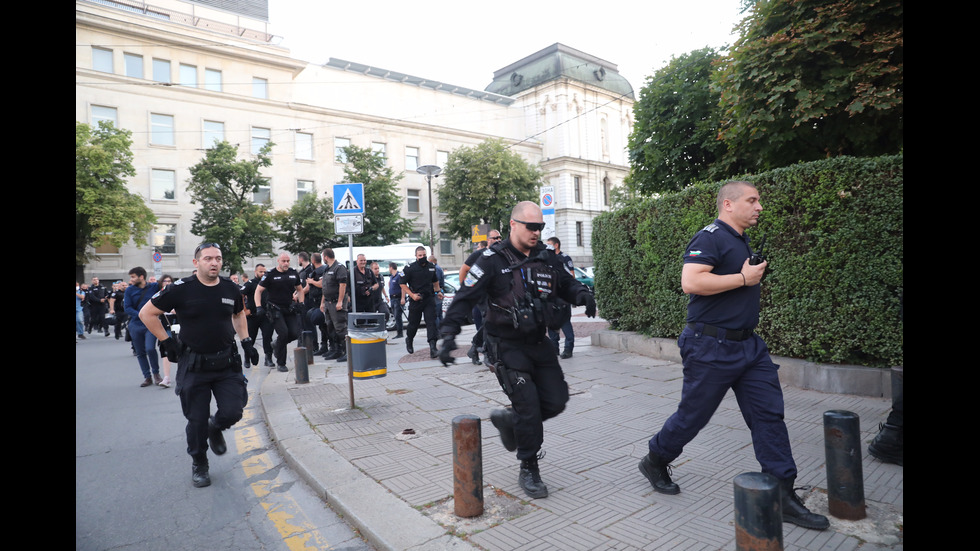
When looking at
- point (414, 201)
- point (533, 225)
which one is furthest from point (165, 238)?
point (533, 225)

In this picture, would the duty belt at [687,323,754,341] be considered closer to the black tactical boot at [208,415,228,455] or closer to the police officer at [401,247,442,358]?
the black tactical boot at [208,415,228,455]

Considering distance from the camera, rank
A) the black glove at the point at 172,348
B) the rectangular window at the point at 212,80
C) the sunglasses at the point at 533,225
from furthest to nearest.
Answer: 1. the rectangular window at the point at 212,80
2. the black glove at the point at 172,348
3. the sunglasses at the point at 533,225

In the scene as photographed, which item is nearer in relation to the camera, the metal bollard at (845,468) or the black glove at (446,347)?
the metal bollard at (845,468)

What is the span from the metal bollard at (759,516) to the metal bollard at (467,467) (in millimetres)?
1487

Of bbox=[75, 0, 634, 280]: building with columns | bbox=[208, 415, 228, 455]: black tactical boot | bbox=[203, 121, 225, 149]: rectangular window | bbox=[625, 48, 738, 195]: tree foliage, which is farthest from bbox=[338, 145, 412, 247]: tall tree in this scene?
bbox=[208, 415, 228, 455]: black tactical boot

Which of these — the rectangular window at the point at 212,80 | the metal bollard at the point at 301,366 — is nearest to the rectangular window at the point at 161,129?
the rectangular window at the point at 212,80

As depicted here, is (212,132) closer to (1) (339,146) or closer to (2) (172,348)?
(1) (339,146)

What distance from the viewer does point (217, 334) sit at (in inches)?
179

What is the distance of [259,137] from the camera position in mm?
37500

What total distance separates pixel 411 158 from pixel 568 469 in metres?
42.3

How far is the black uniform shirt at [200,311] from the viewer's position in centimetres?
448

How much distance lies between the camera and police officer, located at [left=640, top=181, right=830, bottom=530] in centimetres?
314

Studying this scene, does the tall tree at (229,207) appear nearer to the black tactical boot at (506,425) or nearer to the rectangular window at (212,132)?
the rectangular window at (212,132)
